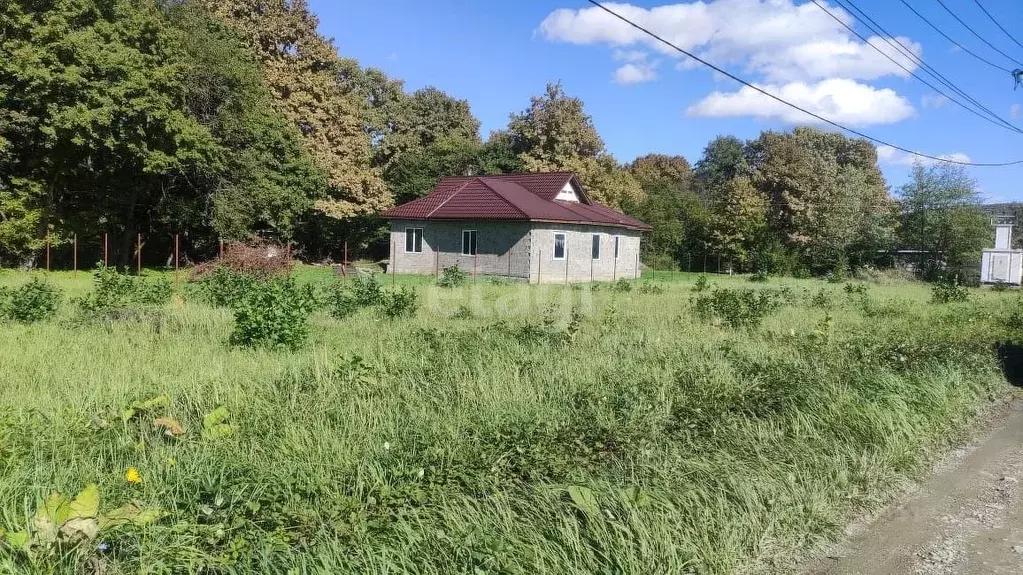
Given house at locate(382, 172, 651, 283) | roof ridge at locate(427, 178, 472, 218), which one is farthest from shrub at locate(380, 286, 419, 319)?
roof ridge at locate(427, 178, 472, 218)

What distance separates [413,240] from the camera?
2998cm

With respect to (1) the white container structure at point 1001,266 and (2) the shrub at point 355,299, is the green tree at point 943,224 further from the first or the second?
(2) the shrub at point 355,299

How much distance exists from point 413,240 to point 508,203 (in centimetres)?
522

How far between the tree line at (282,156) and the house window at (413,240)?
6034 millimetres

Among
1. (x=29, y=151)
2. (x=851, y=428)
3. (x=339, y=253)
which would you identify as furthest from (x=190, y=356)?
(x=339, y=253)

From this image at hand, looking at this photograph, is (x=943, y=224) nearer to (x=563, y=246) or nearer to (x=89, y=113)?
(x=563, y=246)

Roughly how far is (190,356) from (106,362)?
805 millimetres

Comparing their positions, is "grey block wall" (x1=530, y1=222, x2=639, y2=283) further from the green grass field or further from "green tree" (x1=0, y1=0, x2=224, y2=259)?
the green grass field

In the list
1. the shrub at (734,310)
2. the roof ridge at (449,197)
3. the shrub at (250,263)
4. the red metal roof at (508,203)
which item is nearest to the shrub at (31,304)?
the shrub at (250,263)

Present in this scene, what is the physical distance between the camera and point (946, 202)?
32.3m

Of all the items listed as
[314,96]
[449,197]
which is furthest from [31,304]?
[314,96]

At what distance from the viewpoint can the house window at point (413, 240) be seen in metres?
29.8

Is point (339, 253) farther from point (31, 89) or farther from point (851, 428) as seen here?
point (851, 428)

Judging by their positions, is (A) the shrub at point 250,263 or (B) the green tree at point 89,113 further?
(B) the green tree at point 89,113
